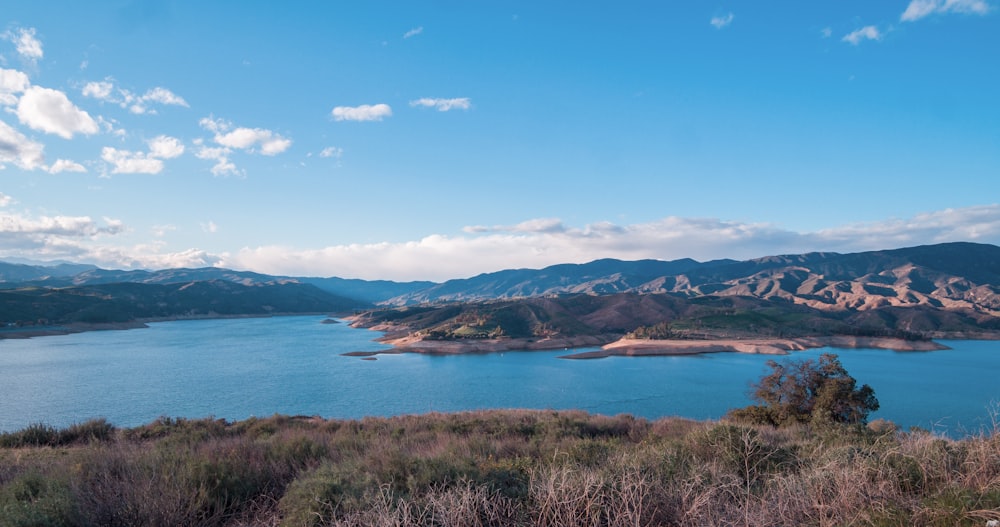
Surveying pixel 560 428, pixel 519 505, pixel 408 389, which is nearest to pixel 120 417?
pixel 408 389

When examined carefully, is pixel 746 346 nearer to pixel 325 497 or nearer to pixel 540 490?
pixel 540 490

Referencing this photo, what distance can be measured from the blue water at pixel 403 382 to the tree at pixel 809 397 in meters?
4.31

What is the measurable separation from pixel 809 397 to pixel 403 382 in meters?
38.9

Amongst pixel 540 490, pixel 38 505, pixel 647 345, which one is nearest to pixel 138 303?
pixel 647 345

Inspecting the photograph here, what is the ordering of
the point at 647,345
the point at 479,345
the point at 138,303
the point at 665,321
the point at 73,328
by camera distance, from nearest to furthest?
1. the point at 647,345
2. the point at 479,345
3. the point at 665,321
4. the point at 73,328
5. the point at 138,303

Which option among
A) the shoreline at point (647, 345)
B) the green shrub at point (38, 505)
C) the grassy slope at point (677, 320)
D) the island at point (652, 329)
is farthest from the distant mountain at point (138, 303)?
the green shrub at point (38, 505)

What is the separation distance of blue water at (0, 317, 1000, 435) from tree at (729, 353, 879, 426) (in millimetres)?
4310

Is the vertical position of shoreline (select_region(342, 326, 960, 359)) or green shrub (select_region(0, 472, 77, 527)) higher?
green shrub (select_region(0, 472, 77, 527))

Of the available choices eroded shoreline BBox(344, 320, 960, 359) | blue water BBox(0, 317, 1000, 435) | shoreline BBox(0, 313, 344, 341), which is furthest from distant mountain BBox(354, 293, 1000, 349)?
shoreline BBox(0, 313, 344, 341)

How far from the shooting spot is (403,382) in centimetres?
5503

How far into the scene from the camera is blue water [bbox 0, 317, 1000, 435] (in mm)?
40719

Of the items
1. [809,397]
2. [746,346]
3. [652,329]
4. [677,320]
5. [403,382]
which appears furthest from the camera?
[677,320]

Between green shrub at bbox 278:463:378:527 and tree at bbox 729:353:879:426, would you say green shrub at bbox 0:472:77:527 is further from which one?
tree at bbox 729:353:879:426

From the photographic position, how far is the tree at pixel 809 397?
986 inches
